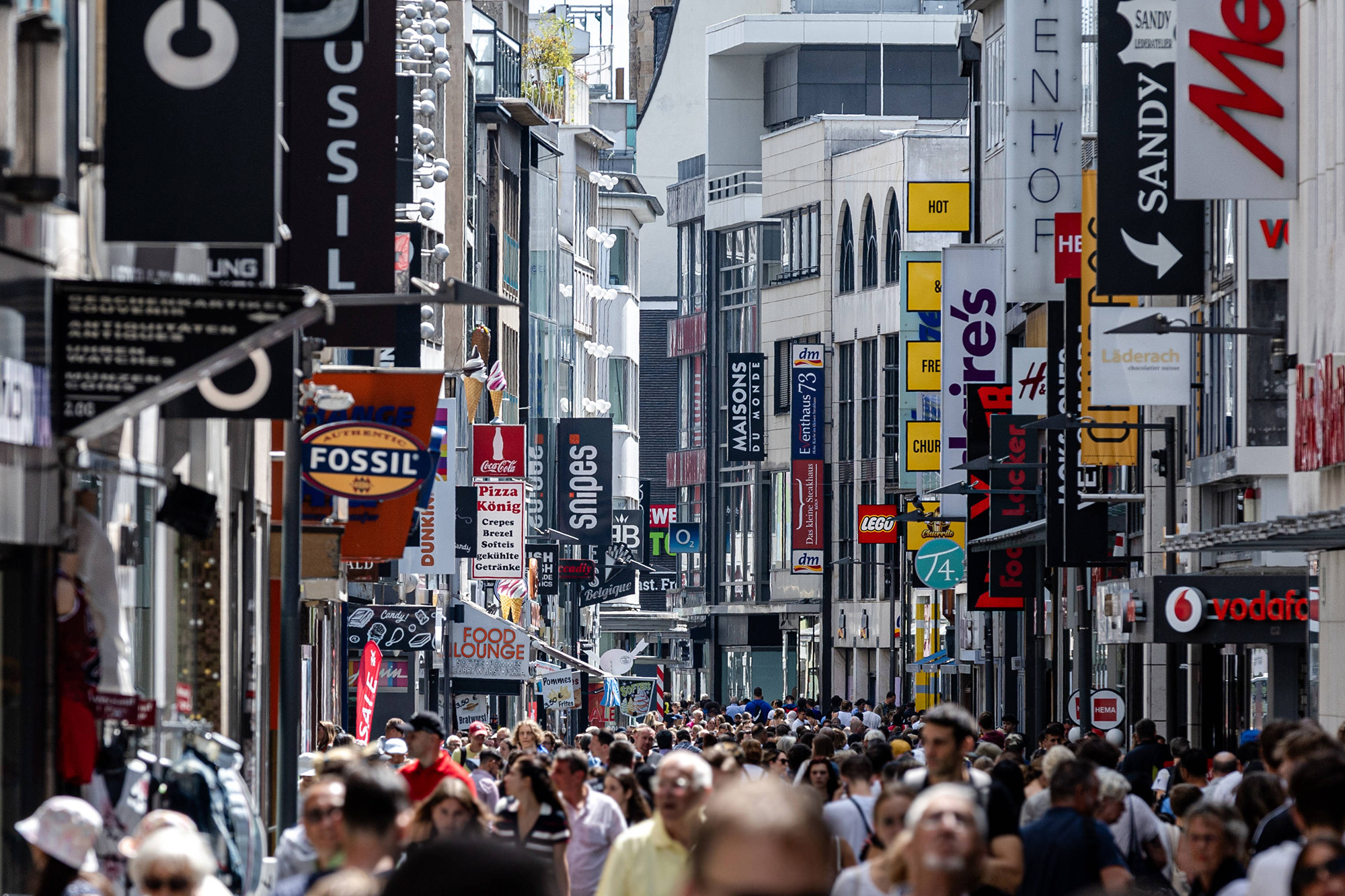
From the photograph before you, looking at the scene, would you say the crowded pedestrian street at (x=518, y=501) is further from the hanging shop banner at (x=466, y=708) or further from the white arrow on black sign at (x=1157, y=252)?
the hanging shop banner at (x=466, y=708)

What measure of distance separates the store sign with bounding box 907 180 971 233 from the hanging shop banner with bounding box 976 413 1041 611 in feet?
50.3

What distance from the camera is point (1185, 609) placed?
2634 cm

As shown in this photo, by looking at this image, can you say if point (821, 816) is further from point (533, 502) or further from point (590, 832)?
point (533, 502)

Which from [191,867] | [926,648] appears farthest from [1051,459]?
[926,648]

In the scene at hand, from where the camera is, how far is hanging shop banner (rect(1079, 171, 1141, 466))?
3186 cm

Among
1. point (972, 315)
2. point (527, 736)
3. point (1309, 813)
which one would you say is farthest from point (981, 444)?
point (1309, 813)

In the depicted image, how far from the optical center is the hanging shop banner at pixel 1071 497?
107 ft

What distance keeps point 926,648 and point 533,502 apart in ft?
39.2

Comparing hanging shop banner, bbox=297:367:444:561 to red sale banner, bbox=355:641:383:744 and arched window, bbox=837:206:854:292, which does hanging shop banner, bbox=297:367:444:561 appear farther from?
arched window, bbox=837:206:854:292

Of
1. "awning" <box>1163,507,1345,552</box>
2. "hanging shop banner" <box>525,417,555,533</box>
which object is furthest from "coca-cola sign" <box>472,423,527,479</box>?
"awning" <box>1163,507,1345,552</box>

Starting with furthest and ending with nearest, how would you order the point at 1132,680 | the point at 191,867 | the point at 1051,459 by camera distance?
the point at 1132,680
the point at 1051,459
the point at 191,867

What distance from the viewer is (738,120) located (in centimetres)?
10138

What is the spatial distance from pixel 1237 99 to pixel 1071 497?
10871 millimetres

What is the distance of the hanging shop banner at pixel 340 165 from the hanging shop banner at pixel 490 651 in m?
21.1
